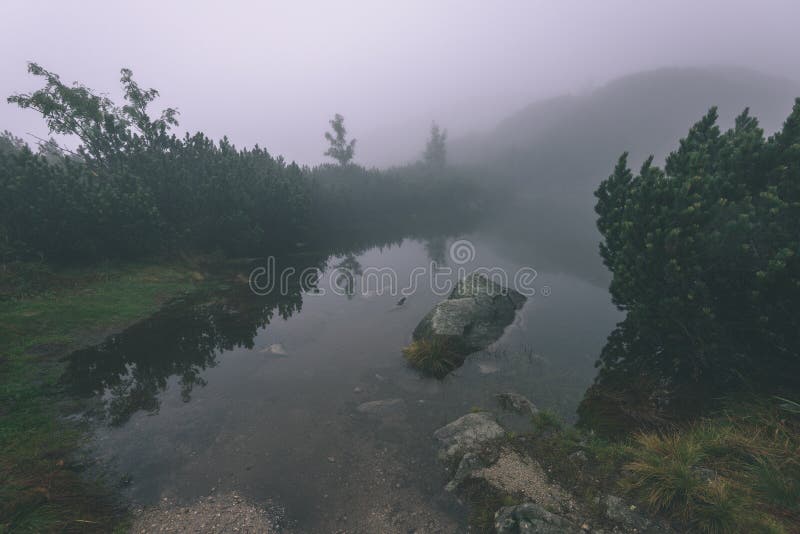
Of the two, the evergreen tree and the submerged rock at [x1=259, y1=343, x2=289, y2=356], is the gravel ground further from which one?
the evergreen tree

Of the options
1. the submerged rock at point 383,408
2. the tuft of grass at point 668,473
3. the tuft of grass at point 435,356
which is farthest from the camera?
the tuft of grass at point 435,356

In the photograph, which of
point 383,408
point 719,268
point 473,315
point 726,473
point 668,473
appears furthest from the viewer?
point 473,315

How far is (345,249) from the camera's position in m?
40.2

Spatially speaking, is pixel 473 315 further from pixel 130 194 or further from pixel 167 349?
pixel 130 194

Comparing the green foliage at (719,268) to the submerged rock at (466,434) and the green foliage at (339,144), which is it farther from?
the green foliage at (339,144)

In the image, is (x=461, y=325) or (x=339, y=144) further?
(x=339, y=144)

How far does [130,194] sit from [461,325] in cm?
2584

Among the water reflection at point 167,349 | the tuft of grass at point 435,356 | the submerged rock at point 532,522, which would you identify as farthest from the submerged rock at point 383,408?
the water reflection at point 167,349

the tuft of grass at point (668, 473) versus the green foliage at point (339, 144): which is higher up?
the green foliage at point (339, 144)

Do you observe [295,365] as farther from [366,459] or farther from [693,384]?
[693,384]

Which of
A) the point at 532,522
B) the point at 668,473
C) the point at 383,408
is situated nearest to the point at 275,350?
the point at 383,408

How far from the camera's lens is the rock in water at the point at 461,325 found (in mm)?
13227

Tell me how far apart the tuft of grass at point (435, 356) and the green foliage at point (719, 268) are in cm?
555

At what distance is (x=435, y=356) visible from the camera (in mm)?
13078
